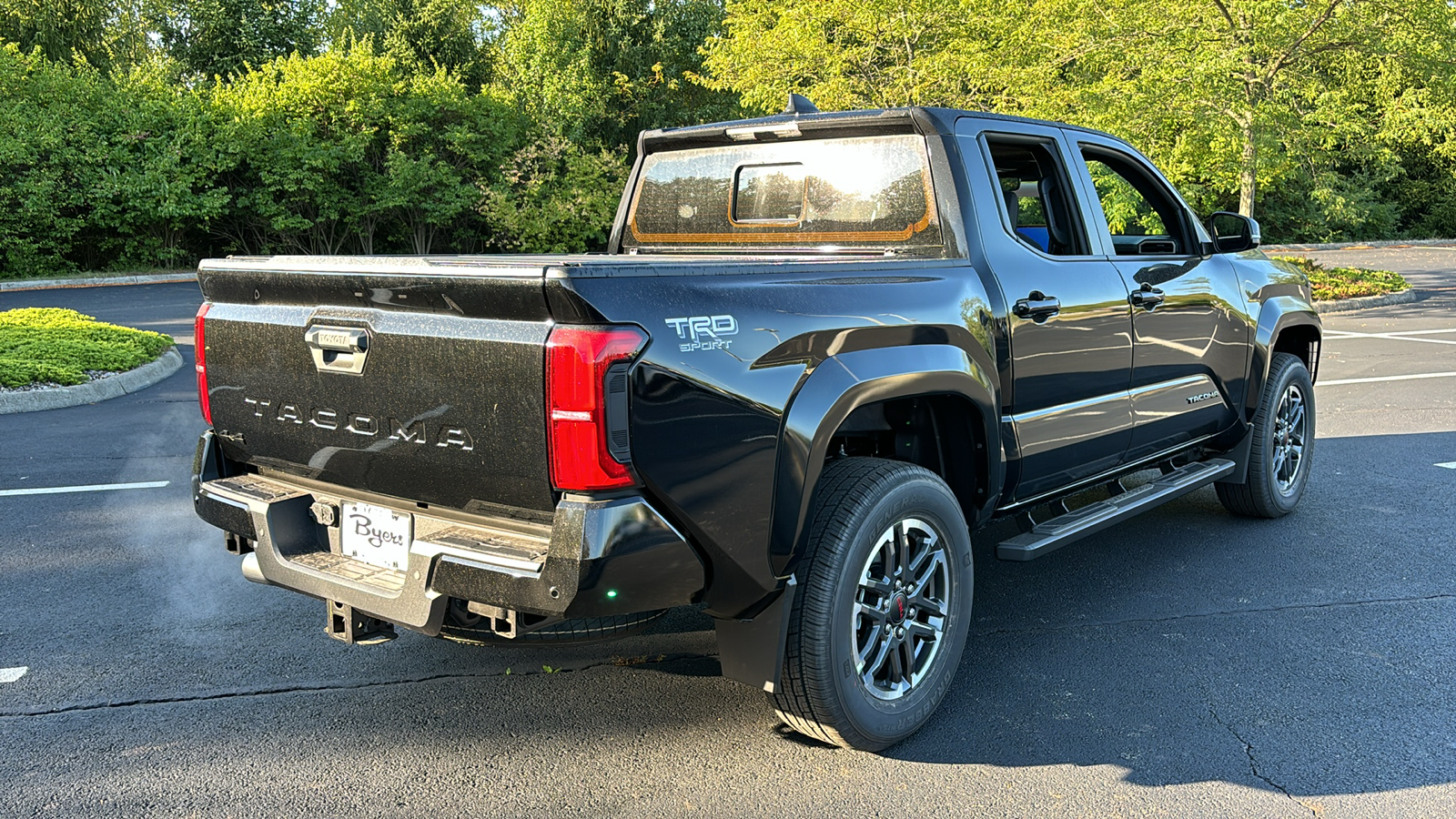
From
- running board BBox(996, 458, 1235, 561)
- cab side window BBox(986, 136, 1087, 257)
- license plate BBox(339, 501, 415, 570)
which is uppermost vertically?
cab side window BBox(986, 136, 1087, 257)

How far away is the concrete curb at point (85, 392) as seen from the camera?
29.3ft

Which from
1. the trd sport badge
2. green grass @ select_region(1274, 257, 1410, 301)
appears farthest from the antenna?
green grass @ select_region(1274, 257, 1410, 301)

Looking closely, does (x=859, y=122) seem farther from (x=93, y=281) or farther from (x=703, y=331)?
(x=93, y=281)

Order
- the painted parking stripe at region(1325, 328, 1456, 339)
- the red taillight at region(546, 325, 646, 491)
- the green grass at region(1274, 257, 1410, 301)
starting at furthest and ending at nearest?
the green grass at region(1274, 257, 1410, 301)
the painted parking stripe at region(1325, 328, 1456, 339)
the red taillight at region(546, 325, 646, 491)

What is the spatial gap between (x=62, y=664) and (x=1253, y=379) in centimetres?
526

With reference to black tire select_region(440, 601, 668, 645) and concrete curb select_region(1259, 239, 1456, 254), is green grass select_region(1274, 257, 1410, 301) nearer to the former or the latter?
concrete curb select_region(1259, 239, 1456, 254)

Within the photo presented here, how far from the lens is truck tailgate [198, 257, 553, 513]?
8.75 ft

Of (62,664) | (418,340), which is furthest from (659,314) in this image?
(62,664)

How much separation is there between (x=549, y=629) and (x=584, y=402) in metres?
0.72

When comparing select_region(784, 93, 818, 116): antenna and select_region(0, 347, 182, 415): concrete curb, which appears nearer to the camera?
select_region(784, 93, 818, 116): antenna

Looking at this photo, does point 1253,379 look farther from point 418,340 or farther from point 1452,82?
point 1452,82

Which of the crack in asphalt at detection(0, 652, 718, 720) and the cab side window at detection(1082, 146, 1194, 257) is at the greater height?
the cab side window at detection(1082, 146, 1194, 257)

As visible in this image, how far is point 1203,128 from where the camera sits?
15.7 meters

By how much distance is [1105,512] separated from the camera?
4.37 metres
